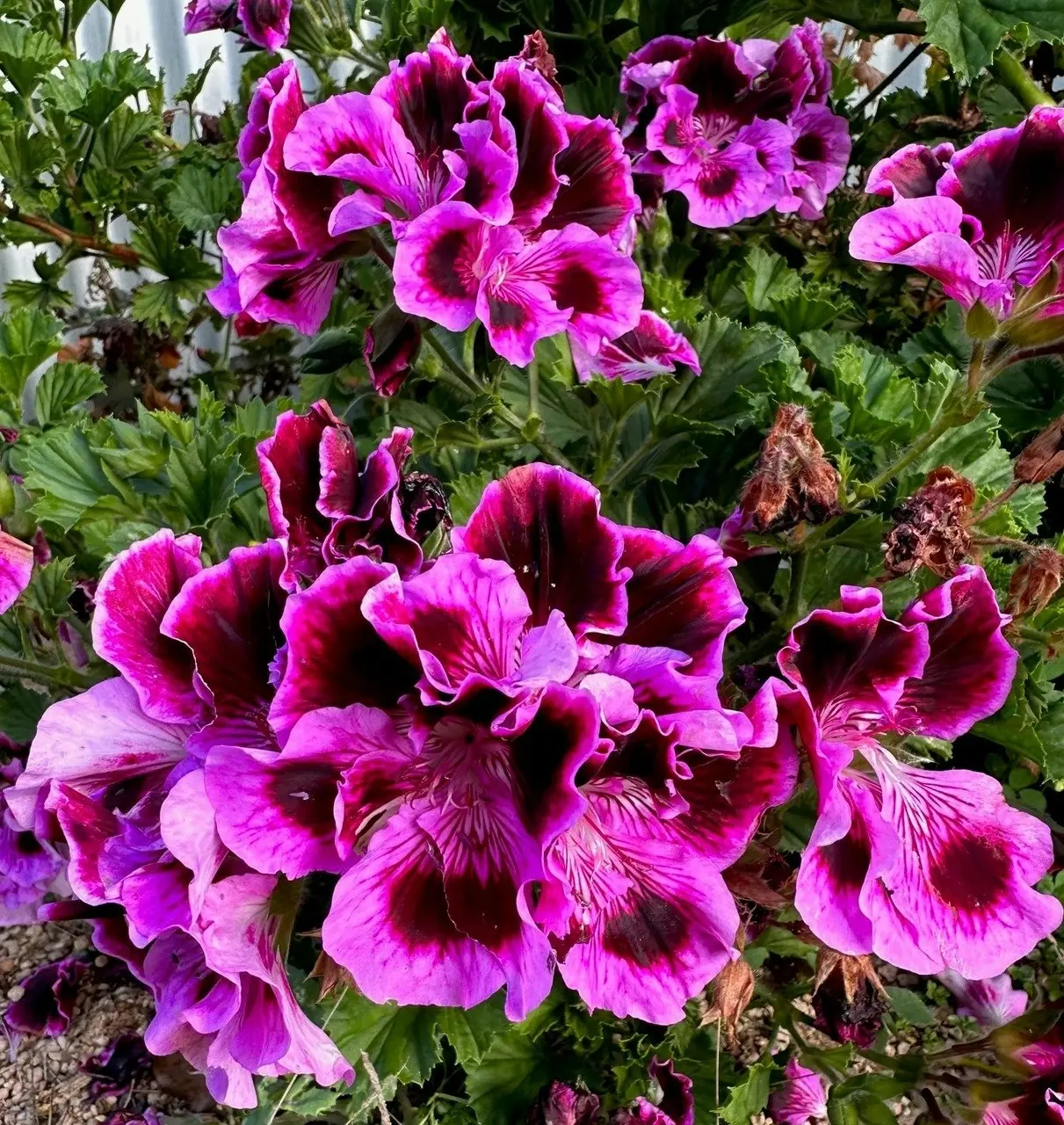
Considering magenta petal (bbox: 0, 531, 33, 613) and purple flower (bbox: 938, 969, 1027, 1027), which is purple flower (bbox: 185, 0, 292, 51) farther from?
purple flower (bbox: 938, 969, 1027, 1027)

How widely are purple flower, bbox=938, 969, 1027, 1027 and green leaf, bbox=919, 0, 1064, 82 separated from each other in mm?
1033

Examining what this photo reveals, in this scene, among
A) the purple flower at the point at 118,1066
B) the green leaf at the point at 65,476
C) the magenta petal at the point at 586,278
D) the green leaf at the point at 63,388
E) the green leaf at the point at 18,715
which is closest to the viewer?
the magenta petal at the point at 586,278

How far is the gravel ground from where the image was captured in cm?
156

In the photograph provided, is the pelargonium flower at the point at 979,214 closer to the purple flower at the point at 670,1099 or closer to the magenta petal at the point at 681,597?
the magenta petal at the point at 681,597

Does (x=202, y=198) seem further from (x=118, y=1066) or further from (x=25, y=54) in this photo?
(x=118, y=1066)

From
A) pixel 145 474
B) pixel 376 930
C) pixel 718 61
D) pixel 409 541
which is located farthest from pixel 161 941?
pixel 718 61

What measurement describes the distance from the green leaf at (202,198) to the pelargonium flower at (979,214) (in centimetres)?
131

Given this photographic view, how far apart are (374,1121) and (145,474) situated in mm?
942

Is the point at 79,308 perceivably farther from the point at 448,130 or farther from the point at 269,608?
the point at 269,608

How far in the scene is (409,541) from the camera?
2.35 ft

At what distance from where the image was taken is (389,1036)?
1.05 metres

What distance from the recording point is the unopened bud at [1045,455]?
995 millimetres

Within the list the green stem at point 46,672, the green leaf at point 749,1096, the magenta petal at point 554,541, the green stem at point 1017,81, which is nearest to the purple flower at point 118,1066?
the green stem at point 46,672

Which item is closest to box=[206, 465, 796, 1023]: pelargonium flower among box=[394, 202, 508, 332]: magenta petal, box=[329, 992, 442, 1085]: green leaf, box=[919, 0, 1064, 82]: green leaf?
box=[394, 202, 508, 332]: magenta petal
